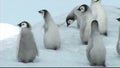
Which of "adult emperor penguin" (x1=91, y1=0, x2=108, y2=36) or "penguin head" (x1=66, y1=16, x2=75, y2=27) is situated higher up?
"adult emperor penguin" (x1=91, y1=0, x2=108, y2=36)

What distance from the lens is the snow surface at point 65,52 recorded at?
7324mm

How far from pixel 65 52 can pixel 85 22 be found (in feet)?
2.36

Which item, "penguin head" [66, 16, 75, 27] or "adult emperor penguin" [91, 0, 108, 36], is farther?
"penguin head" [66, 16, 75, 27]

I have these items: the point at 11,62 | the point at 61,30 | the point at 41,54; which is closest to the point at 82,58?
the point at 41,54

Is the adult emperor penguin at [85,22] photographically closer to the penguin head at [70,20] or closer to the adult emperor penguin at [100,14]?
the adult emperor penguin at [100,14]

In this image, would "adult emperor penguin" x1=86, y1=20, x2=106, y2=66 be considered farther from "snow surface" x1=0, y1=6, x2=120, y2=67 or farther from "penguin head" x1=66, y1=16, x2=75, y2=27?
"penguin head" x1=66, y1=16, x2=75, y2=27

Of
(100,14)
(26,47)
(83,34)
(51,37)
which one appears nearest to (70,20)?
(100,14)

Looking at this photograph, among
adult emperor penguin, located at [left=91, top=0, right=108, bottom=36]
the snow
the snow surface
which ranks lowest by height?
the snow surface

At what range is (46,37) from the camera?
8.23m

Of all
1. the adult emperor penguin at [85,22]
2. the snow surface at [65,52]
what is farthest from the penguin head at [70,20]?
the adult emperor penguin at [85,22]

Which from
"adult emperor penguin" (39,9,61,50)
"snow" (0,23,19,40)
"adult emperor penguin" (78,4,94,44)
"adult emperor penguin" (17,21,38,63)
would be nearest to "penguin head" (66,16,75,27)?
"snow" (0,23,19,40)

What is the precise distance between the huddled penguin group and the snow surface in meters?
0.12

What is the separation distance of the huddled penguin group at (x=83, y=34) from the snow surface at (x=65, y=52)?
12 cm

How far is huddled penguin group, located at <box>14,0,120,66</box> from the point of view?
714 cm
